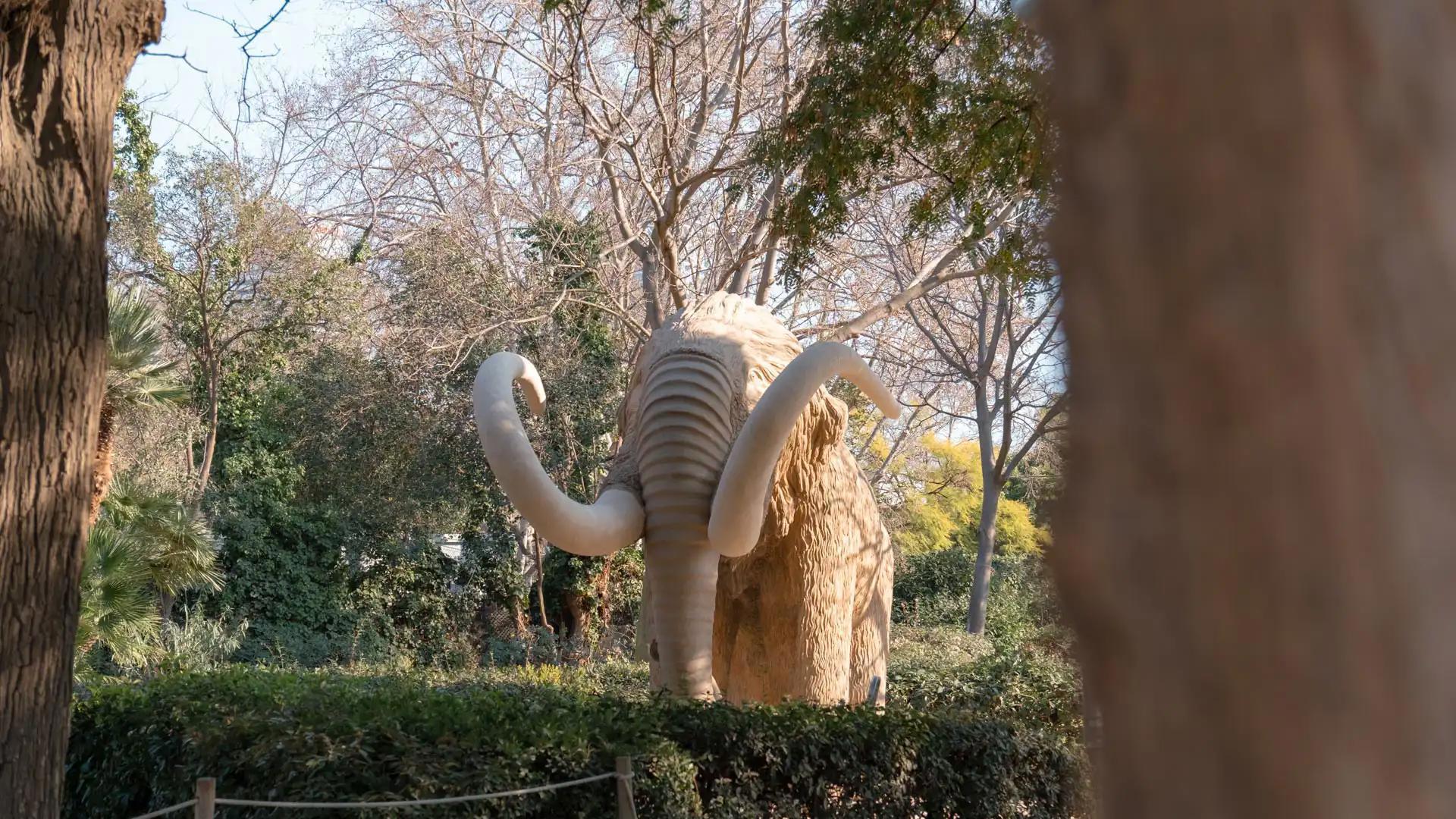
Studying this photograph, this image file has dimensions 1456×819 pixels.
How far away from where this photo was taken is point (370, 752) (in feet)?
16.4

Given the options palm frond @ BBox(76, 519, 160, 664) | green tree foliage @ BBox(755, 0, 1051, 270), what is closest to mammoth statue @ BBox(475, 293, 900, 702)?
green tree foliage @ BBox(755, 0, 1051, 270)

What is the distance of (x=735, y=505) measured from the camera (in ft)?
16.8

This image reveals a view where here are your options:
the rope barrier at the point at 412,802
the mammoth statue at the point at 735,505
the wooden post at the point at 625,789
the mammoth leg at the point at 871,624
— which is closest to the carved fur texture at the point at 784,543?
the mammoth statue at the point at 735,505

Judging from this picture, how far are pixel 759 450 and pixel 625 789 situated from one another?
58.1 inches

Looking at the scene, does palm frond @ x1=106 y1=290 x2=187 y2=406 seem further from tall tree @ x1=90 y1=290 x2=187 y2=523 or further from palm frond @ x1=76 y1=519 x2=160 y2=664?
palm frond @ x1=76 y1=519 x2=160 y2=664

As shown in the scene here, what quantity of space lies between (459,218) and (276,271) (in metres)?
2.78

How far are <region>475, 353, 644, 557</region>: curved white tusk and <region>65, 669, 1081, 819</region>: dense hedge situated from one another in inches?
31.4

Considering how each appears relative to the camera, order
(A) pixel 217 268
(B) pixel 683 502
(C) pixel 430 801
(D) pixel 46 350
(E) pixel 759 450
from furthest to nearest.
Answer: (A) pixel 217 268
(B) pixel 683 502
(E) pixel 759 450
(C) pixel 430 801
(D) pixel 46 350

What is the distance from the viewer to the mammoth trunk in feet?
17.8

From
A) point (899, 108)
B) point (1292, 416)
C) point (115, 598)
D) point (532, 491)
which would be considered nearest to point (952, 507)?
point (115, 598)

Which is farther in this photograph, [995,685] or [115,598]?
[115,598]

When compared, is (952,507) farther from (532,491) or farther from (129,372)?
(532,491)

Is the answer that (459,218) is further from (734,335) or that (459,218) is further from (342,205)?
(734,335)

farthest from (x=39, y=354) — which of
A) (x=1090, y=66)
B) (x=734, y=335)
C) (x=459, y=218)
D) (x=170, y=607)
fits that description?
(x=459, y=218)
